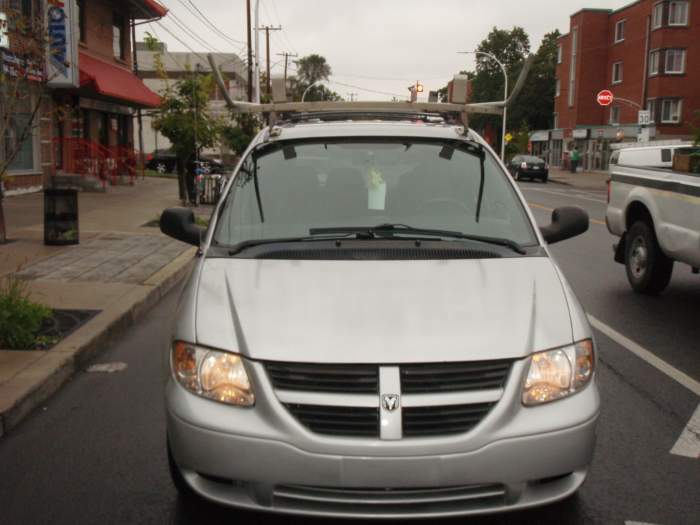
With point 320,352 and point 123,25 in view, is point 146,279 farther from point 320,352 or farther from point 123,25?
point 123,25

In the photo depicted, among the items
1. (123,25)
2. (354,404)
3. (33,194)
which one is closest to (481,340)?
(354,404)

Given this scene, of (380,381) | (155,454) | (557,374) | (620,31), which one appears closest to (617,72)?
(620,31)

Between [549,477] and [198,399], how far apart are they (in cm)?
138

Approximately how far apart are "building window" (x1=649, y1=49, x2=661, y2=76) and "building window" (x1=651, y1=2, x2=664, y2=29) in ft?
5.08

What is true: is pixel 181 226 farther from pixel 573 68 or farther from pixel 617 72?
pixel 573 68

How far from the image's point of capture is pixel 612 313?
8273 mm

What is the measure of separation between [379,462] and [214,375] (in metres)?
0.74

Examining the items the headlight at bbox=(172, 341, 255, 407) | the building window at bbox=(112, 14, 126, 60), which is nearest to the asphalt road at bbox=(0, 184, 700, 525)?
the headlight at bbox=(172, 341, 255, 407)

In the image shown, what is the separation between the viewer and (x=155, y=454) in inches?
174

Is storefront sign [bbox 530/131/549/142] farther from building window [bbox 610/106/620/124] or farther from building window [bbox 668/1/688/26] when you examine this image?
building window [bbox 668/1/688/26]

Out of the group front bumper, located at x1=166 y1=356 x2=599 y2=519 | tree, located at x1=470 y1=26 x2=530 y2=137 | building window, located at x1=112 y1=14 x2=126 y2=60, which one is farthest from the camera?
tree, located at x1=470 y1=26 x2=530 y2=137

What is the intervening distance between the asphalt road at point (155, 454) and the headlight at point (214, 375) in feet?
2.15

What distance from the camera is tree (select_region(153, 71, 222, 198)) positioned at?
20281 mm

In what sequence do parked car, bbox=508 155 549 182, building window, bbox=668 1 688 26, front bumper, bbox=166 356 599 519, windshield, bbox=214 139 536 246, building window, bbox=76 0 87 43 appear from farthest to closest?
1. building window, bbox=668 1 688 26
2. parked car, bbox=508 155 549 182
3. building window, bbox=76 0 87 43
4. windshield, bbox=214 139 536 246
5. front bumper, bbox=166 356 599 519
